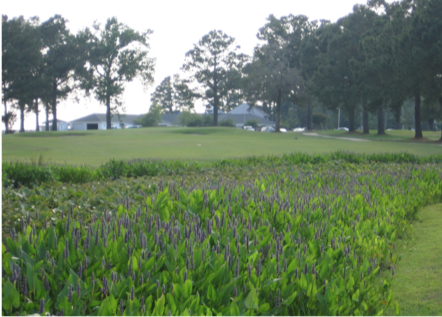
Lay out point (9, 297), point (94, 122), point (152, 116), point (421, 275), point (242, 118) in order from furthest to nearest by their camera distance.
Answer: point (242, 118), point (94, 122), point (152, 116), point (421, 275), point (9, 297)

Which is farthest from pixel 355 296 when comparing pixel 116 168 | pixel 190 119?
pixel 190 119

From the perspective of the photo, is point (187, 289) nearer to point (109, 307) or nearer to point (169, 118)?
point (109, 307)

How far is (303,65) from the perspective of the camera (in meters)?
63.2

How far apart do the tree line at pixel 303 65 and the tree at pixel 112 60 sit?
143 mm

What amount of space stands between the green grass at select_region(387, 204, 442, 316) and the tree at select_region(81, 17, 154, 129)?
58850mm

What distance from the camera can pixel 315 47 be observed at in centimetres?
6188

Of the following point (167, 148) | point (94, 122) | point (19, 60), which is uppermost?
point (19, 60)

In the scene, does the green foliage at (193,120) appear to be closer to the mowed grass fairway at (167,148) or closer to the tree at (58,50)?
the tree at (58,50)

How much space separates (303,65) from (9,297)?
63150 mm

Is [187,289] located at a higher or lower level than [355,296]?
higher

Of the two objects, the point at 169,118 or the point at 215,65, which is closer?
the point at 215,65

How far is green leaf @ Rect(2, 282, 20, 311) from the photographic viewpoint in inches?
115

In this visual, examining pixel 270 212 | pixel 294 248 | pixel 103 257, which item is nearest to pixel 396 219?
pixel 270 212

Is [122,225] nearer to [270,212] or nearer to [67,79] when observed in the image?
[270,212]
